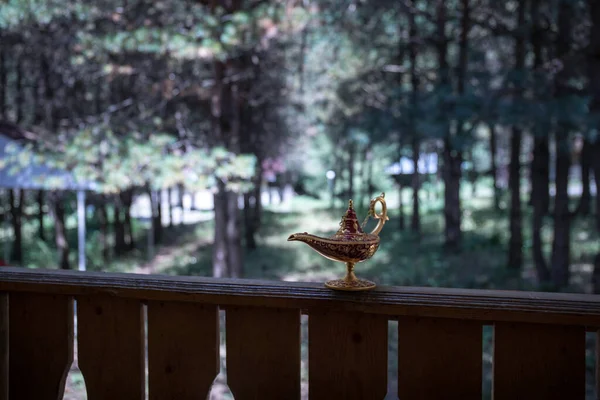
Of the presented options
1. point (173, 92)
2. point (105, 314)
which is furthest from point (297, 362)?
point (173, 92)

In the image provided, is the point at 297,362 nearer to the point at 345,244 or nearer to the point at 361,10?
the point at 345,244

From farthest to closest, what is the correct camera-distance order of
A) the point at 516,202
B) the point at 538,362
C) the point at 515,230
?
the point at 516,202 < the point at 515,230 < the point at 538,362

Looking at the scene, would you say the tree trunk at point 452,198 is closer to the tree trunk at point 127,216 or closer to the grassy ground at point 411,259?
the grassy ground at point 411,259

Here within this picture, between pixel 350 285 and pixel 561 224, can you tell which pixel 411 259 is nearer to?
pixel 561 224

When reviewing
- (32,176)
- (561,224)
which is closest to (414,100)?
(561,224)

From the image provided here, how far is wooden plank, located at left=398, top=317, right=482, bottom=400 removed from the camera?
1320 millimetres

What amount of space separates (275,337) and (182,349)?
0.83 feet

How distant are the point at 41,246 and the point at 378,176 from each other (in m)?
13.8

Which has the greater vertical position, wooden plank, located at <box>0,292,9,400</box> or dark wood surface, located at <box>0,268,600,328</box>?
dark wood surface, located at <box>0,268,600,328</box>

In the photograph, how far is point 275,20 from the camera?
285 inches

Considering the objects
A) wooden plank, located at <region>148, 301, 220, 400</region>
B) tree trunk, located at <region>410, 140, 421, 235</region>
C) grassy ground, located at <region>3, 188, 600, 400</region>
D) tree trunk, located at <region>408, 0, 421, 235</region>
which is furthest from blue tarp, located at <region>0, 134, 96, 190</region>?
tree trunk, located at <region>410, 140, 421, 235</region>

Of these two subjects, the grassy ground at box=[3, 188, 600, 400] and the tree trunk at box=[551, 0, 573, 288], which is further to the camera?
the grassy ground at box=[3, 188, 600, 400]

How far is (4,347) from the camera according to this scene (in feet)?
5.44

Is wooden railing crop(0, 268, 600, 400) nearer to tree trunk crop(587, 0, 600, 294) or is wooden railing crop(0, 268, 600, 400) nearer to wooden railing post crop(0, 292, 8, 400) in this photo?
wooden railing post crop(0, 292, 8, 400)
